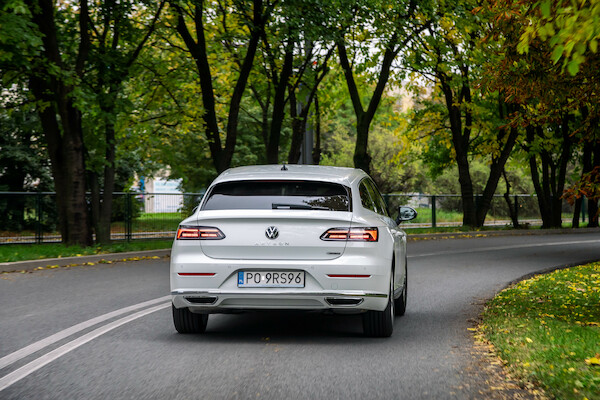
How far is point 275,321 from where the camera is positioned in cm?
879

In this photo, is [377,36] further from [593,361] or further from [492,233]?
[593,361]

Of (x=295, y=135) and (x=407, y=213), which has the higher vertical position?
(x=295, y=135)

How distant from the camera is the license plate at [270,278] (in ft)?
23.2

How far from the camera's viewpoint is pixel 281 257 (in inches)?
279

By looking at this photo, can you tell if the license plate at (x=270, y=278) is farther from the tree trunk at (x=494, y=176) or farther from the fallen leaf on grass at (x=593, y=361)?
the tree trunk at (x=494, y=176)

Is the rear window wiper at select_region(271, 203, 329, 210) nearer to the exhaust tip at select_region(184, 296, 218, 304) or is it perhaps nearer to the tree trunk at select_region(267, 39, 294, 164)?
the exhaust tip at select_region(184, 296, 218, 304)

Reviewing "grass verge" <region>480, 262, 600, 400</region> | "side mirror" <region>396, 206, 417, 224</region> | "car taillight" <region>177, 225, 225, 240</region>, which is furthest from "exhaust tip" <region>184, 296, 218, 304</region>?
"side mirror" <region>396, 206, 417, 224</region>

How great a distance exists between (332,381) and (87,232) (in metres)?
14.4

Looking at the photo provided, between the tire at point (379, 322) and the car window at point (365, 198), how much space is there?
2.58 ft

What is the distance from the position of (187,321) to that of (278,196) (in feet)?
4.96

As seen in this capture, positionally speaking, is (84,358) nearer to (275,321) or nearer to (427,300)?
(275,321)

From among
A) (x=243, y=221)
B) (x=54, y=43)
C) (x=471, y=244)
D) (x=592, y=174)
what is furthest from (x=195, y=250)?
(x=471, y=244)

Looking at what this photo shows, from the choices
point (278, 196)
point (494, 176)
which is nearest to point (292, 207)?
point (278, 196)

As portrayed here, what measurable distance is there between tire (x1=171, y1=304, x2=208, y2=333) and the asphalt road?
10 cm
